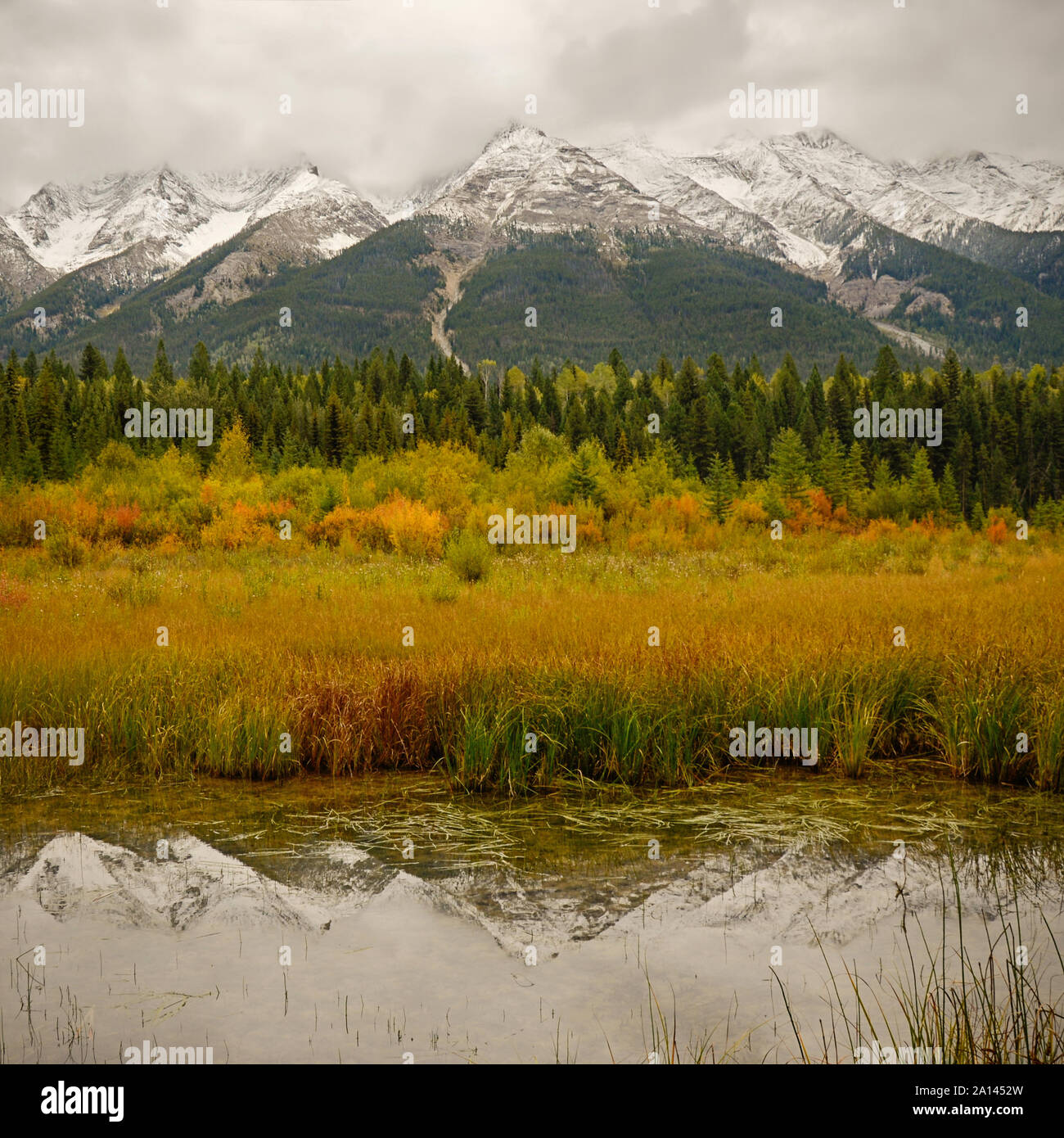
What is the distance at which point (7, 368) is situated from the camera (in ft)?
232

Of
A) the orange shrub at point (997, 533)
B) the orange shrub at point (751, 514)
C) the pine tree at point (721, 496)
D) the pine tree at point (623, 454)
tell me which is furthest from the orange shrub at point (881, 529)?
the pine tree at point (623, 454)

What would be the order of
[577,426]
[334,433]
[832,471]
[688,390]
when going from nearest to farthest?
[832,471] < [334,433] < [577,426] < [688,390]

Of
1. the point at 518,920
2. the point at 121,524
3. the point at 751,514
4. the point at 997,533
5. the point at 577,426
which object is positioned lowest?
the point at 518,920

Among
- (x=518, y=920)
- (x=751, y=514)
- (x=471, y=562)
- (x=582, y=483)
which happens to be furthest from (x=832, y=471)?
(x=518, y=920)

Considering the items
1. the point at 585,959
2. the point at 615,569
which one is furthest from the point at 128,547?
the point at 585,959

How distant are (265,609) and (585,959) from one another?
10868mm

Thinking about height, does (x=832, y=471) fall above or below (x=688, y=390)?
below

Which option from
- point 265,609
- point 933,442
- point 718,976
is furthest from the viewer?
point 933,442

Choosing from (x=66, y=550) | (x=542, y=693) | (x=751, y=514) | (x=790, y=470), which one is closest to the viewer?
(x=542, y=693)

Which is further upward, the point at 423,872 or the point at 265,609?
the point at 265,609

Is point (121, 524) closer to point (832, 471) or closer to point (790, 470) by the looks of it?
point (790, 470)

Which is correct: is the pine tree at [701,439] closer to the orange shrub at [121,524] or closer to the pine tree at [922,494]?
the pine tree at [922,494]

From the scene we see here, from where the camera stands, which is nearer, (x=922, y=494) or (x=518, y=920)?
(x=518, y=920)
